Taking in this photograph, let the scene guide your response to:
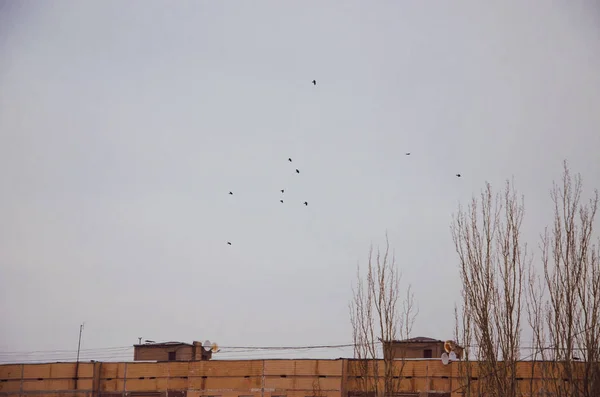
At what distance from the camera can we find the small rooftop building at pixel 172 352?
45.0 metres

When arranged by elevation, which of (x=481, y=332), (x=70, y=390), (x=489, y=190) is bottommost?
(x=70, y=390)

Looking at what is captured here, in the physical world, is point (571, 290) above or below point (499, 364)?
above

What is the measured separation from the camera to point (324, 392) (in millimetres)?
35594

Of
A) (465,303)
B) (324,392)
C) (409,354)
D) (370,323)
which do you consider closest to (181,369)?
(324,392)

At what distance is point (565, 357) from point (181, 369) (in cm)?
2498

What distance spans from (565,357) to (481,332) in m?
2.33

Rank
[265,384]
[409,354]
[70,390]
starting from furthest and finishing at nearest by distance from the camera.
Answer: [409,354] → [70,390] → [265,384]

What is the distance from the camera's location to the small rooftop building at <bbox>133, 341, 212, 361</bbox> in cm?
4497

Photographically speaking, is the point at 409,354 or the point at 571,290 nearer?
the point at 571,290

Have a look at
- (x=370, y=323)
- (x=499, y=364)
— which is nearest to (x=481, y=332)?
(x=499, y=364)

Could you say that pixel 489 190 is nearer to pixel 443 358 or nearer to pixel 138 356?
pixel 443 358

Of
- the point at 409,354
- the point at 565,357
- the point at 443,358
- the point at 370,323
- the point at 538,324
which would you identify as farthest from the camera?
the point at 409,354

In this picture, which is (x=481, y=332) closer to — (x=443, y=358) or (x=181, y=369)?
(x=443, y=358)

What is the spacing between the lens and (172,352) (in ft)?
151
